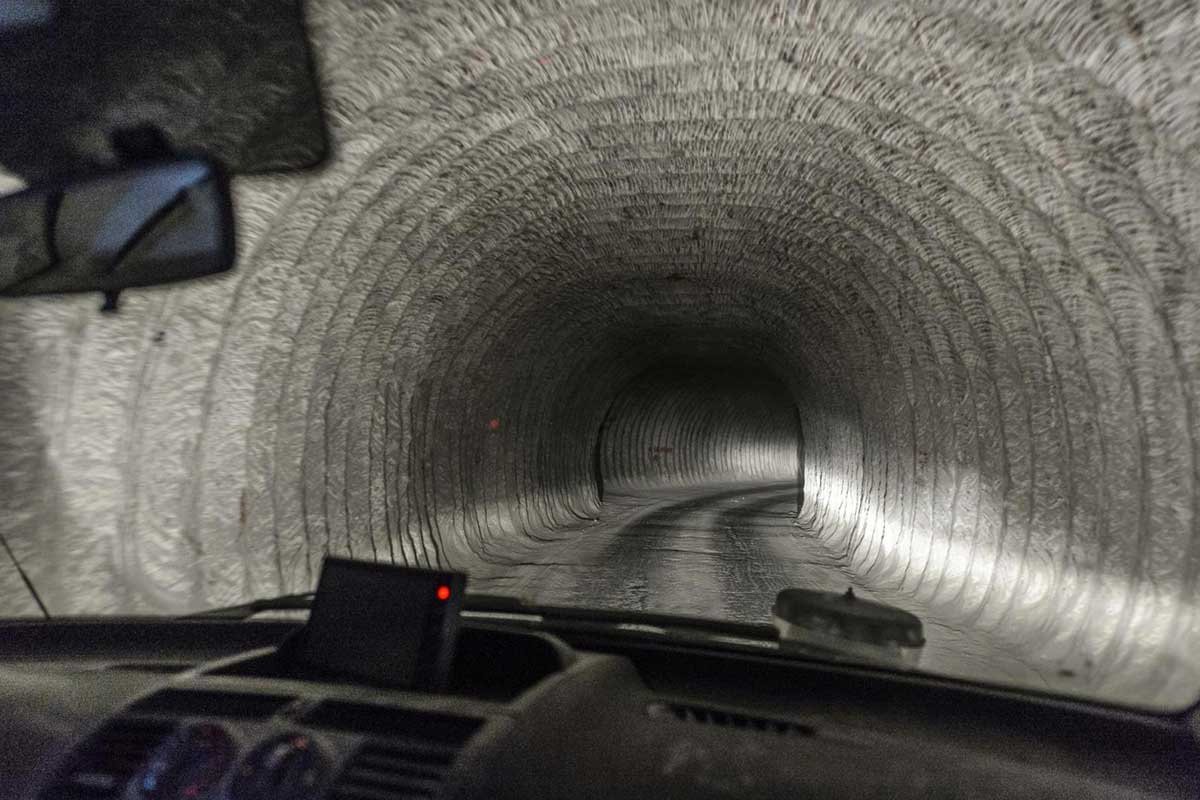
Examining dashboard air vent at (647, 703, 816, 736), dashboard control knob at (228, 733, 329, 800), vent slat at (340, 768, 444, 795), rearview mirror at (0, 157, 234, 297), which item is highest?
rearview mirror at (0, 157, 234, 297)

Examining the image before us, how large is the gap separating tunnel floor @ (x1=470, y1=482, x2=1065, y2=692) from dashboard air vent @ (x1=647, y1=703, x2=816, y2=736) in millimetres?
842

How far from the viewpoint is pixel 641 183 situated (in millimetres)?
5910

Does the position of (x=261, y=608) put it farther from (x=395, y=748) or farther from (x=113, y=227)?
(x=113, y=227)

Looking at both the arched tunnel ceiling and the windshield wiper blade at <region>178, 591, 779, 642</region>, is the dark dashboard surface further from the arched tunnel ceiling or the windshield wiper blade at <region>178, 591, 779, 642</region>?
the arched tunnel ceiling

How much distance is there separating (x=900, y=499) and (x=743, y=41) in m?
5.09

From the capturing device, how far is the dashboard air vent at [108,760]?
7.46 feet

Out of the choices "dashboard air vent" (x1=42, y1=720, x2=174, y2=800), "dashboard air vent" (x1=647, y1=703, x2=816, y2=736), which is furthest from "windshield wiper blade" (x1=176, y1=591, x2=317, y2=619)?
"dashboard air vent" (x1=647, y1=703, x2=816, y2=736)

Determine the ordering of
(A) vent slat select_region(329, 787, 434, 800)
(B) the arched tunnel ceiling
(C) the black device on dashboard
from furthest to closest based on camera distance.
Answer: (B) the arched tunnel ceiling
(C) the black device on dashboard
(A) vent slat select_region(329, 787, 434, 800)

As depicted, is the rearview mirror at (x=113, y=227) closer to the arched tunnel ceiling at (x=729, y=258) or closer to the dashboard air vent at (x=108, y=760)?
the arched tunnel ceiling at (x=729, y=258)

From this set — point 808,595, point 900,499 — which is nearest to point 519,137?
point 808,595

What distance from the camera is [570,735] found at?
7.88 ft

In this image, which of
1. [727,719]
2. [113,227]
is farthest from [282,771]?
[113,227]

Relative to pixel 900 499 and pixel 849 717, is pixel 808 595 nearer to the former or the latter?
pixel 849 717

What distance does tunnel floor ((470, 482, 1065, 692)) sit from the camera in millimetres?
4492
